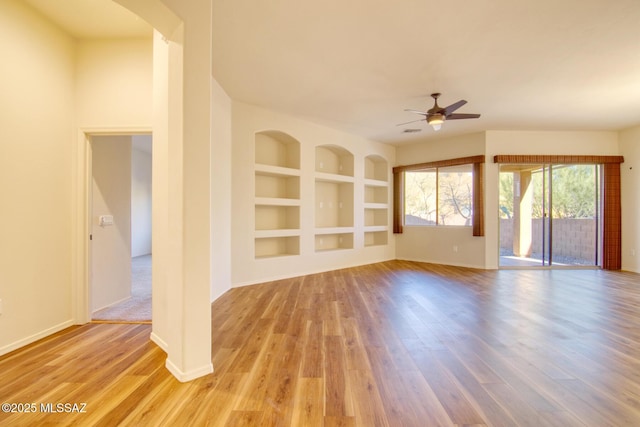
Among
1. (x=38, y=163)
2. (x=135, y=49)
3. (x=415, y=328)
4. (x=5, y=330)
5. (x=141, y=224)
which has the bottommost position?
(x=415, y=328)

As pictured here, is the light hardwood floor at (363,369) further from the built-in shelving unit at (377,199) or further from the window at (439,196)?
the built-in shelving unit at (377,199)

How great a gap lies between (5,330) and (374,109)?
504 cm

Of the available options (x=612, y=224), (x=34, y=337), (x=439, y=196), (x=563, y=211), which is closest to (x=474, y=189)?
(x=439, y=196)

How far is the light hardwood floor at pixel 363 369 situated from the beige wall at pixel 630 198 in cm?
321

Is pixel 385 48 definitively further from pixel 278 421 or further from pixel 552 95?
pixel 278 421

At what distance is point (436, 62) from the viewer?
322 centimetres

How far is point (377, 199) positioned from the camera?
730 centimetres

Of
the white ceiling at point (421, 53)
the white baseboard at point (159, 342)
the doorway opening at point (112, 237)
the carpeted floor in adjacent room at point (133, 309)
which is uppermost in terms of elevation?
the white ceiling at point (421, 53)

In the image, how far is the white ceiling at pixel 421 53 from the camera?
242 cm

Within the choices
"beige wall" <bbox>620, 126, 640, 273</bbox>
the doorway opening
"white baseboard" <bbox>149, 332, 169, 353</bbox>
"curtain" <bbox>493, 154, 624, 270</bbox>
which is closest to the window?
"curtain" <bbox>493, 154, 624, 270</bbox>

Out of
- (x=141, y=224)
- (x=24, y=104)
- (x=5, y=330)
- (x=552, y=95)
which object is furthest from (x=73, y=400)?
(x=141, y=224)

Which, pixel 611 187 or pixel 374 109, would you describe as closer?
pixel 374 109

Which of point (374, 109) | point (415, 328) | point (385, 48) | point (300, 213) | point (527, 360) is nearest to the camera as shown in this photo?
point (527, 360)

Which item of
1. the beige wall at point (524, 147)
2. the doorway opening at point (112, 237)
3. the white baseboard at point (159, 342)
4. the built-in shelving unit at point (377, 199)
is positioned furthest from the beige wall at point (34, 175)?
the beige wall at point (524, 147)
